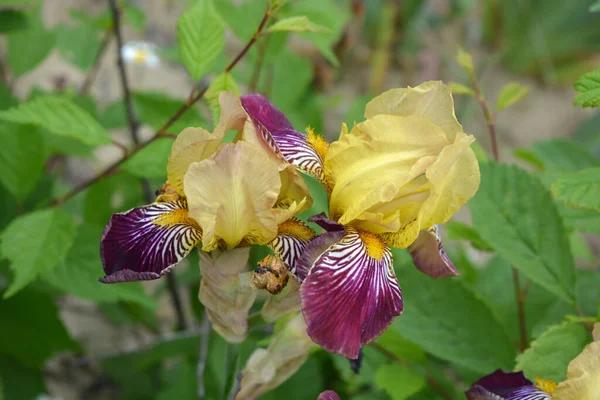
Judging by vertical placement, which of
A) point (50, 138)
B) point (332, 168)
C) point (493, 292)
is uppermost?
point (332, 168)

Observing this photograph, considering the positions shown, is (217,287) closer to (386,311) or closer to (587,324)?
(386,311)

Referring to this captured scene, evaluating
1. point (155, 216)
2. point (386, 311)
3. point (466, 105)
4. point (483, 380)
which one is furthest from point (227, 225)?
point (466, 105)

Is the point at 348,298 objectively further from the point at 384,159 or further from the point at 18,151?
the point at 18,151

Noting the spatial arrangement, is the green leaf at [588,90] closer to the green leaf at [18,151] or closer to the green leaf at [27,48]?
the green leaf at [18,151]

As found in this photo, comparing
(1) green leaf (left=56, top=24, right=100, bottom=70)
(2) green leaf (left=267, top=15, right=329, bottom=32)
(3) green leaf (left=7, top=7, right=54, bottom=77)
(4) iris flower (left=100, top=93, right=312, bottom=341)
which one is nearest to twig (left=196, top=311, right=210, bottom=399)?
(4) iris flower (left=100, top=93, right=312, bottom=341)

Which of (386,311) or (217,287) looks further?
(217,287)

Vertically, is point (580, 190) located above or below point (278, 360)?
above

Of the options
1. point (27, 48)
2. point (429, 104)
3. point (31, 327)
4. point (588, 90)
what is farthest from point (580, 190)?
point (27, 48)
